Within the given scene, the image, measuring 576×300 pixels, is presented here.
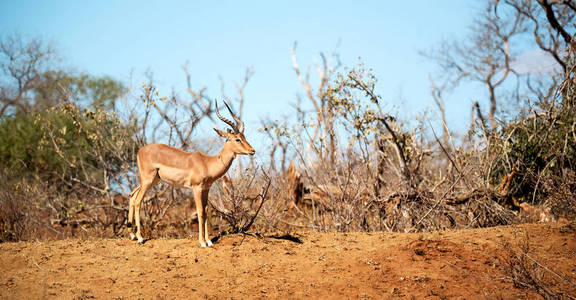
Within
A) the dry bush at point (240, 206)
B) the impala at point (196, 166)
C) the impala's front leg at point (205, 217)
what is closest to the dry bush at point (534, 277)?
the dry bush at point (240, 206)

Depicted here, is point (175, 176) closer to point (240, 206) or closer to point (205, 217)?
point (205, 217)

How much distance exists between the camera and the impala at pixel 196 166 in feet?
24.2

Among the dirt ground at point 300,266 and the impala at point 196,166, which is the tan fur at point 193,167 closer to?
the impala at point 196,166

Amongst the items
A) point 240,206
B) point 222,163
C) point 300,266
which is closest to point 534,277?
point 300,266

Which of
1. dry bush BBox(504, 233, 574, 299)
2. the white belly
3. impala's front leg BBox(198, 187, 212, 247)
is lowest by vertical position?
dry bush BBox(504, 233, 574, 299)

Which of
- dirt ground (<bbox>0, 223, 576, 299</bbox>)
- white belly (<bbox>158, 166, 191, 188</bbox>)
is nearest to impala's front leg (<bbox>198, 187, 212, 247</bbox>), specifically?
dirt ground (<bbox>0, 223, 576, 299</bbox>)

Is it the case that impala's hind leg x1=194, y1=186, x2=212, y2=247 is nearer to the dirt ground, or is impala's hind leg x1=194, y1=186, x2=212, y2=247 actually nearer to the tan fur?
the tan fur

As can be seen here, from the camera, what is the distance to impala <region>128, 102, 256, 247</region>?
7.37 m

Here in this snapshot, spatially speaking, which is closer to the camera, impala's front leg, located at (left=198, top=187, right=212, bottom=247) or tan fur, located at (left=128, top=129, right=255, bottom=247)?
impala's front leg, located at (left=198, top=187, right=212, bottom=247)

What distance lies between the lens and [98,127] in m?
11.6

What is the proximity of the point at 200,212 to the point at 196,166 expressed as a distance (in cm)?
71

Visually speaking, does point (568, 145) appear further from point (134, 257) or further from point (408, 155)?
point (134, 257)

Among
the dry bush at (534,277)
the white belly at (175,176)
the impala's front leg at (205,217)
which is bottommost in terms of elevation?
the dry bush at (534,277)

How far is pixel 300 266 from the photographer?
21.7 feet
